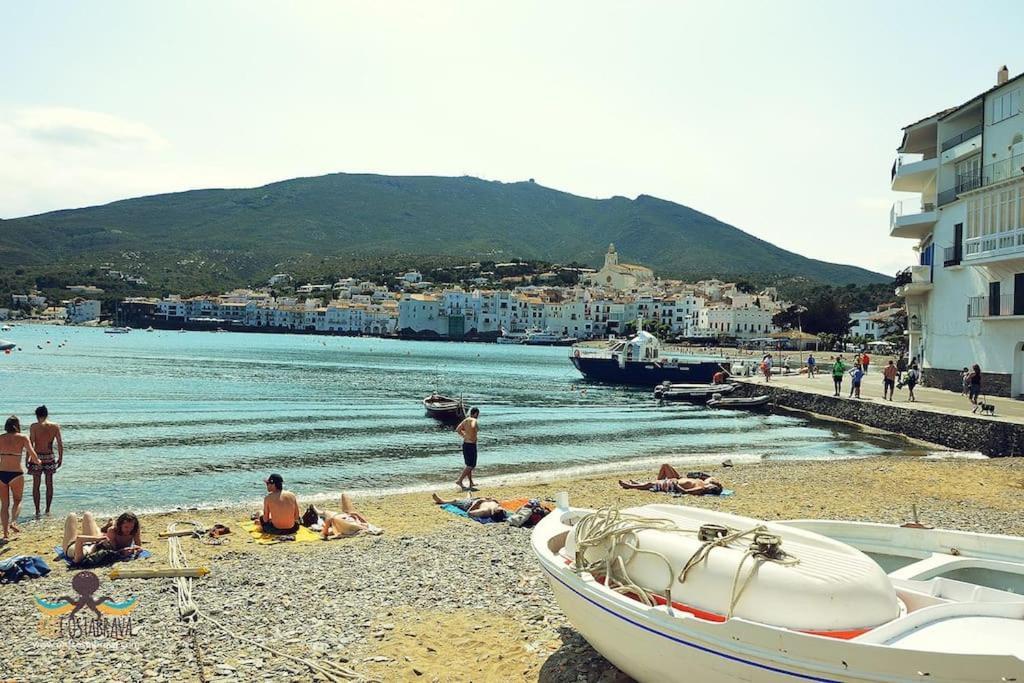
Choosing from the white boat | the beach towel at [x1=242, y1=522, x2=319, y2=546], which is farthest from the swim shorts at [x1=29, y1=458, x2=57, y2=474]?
the white boat

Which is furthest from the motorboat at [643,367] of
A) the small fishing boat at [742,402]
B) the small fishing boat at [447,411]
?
the small fishing boat at [447,411]

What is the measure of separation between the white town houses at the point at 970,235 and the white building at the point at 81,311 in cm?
17417

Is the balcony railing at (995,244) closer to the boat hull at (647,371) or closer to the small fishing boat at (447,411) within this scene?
the small fishing boat at (447,411)

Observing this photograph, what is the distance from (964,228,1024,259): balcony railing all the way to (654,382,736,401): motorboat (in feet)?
54.5

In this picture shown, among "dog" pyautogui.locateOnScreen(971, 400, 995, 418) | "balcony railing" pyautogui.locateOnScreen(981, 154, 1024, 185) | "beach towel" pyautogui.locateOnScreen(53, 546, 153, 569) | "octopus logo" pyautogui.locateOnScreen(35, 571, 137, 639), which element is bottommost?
"beach towel" pyautogui.locateOnScreen(53, 546, 153, 569)

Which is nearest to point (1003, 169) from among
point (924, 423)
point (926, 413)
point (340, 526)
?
point (926, 413)

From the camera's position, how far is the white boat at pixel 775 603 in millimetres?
4348

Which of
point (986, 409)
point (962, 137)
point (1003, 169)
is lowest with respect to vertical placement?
point (986, 409)

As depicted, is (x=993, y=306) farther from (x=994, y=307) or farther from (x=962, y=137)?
(x=962, y=137)

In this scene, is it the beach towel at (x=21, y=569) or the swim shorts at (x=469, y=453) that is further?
the swim shorts at (x=469, y=453)

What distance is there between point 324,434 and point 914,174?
30916mm

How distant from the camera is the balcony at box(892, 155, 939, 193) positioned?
36481 mm

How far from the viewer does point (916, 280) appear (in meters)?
36.6

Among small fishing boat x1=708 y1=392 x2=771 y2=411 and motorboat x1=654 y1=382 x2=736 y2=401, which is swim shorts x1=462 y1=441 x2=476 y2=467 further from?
motorboat x1=654 y1=382 x2=736 y2=401
